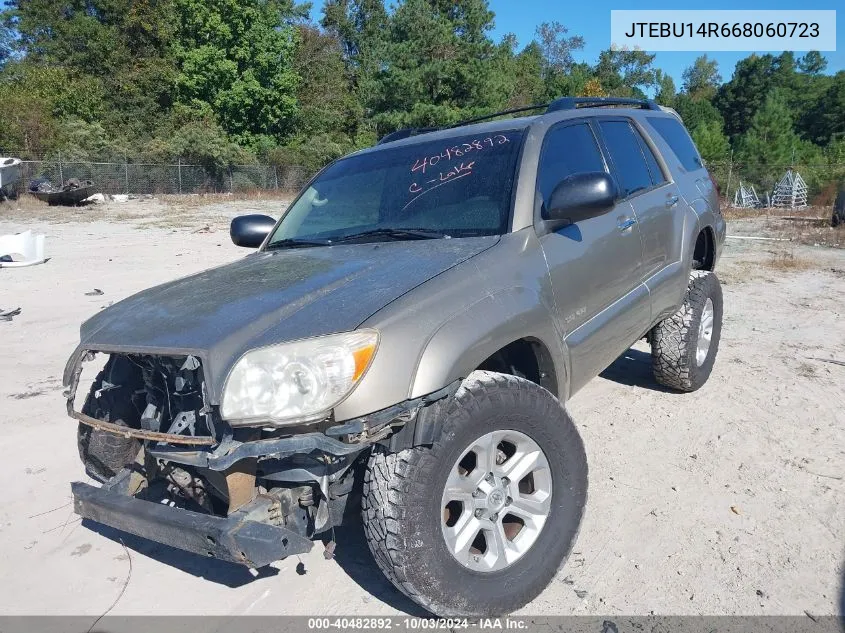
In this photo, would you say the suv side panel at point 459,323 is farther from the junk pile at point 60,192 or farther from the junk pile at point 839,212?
the junk pile at point 60,192

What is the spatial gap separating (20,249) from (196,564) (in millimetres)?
9997

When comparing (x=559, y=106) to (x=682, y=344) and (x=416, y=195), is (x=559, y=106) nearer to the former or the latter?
(x=416, y=195)

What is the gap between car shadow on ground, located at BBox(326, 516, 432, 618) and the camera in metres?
2.54

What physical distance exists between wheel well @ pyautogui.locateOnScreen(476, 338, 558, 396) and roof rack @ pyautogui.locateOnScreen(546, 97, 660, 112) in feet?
5.39

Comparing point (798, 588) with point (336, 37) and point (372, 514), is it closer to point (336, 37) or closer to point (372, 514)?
point (372, 514)

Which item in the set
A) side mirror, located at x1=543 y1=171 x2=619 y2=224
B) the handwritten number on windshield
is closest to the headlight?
side mirror, located at x1=543 y1=171 x2=619 y2=224

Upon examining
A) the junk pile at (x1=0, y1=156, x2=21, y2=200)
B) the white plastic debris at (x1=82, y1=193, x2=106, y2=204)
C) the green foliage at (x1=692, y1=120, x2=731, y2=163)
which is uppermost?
the green foliage at (x1=692, y1=120, x2=731, y2=163)

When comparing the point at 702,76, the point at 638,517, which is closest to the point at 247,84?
the point at 638,517

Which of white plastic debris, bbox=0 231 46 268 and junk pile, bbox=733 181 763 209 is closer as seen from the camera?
white plastic debris, bbox=0 231 46 268

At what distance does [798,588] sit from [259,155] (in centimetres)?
4161

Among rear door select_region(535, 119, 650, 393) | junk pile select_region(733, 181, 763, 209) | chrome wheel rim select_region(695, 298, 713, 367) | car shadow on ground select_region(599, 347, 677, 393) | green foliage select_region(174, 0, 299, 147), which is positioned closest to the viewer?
rear door select_region(535, 119, 650, 393)

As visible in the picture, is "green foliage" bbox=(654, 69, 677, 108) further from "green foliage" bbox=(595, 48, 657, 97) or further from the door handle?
the door handle

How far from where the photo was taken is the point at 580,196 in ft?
9.14

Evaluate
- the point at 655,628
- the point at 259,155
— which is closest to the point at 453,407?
the point at 655,628
